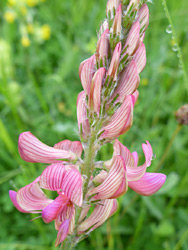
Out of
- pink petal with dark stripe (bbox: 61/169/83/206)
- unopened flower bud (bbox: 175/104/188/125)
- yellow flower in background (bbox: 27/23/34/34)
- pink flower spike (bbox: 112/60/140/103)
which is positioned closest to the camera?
pink petal with dark stripe (bbox: 61/169/83/206)

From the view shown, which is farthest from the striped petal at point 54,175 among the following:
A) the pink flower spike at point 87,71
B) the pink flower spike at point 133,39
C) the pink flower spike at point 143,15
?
the pink flower spike at point 143,15

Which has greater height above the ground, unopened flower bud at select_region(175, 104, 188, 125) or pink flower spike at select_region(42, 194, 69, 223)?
pink flower spike at select_region(42, 194, 69, 223)

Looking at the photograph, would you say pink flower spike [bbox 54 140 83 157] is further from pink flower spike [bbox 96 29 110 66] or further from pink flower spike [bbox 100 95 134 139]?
pink flower spike [bbox 96 29 110 66]

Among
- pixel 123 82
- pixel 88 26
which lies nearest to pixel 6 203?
pixel 123 82

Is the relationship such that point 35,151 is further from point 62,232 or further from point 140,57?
point 140,57

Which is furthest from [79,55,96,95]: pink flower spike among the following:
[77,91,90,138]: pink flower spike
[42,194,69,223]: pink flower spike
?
[42,194,69,223]: pink flower spike

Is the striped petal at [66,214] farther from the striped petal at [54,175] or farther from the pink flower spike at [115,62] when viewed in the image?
the pink flower spike at [115,62]
